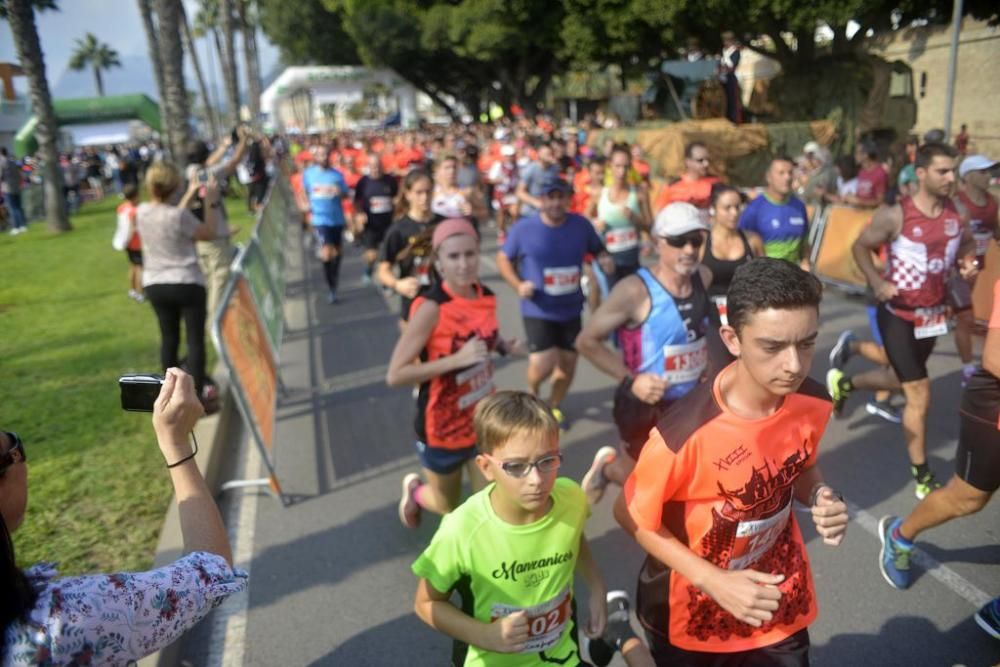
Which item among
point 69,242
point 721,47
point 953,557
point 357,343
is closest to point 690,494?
point 953,557

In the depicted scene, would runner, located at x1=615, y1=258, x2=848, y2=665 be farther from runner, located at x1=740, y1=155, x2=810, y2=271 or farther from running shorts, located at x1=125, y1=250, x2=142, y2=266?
running shorts, located at x1=125, y1=250, x2=142, y2=266

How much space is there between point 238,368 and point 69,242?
1335 cm

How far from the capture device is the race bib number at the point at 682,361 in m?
3.69

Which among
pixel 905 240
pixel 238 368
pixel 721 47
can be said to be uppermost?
pixel 721 47

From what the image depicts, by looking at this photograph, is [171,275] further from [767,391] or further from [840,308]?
[840,308]

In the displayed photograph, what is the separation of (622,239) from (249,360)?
11.9 ft

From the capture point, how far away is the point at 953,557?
3.80 meters

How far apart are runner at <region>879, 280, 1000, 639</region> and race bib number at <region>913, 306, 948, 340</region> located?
1.40m

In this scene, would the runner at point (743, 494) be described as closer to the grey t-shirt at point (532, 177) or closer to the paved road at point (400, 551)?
the paved road at point (400, 551)

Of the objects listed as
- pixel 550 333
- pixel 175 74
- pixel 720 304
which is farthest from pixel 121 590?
pixel 175 74

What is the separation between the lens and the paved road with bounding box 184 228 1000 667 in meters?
3.34

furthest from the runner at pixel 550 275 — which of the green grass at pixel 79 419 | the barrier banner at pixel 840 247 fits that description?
the barrier banner at pixel 840 247

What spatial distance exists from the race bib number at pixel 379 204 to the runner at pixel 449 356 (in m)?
5.83

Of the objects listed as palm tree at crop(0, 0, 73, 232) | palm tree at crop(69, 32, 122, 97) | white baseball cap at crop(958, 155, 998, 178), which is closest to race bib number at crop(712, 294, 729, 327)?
white baseball cap at crop(958, 155, 998, 178)
